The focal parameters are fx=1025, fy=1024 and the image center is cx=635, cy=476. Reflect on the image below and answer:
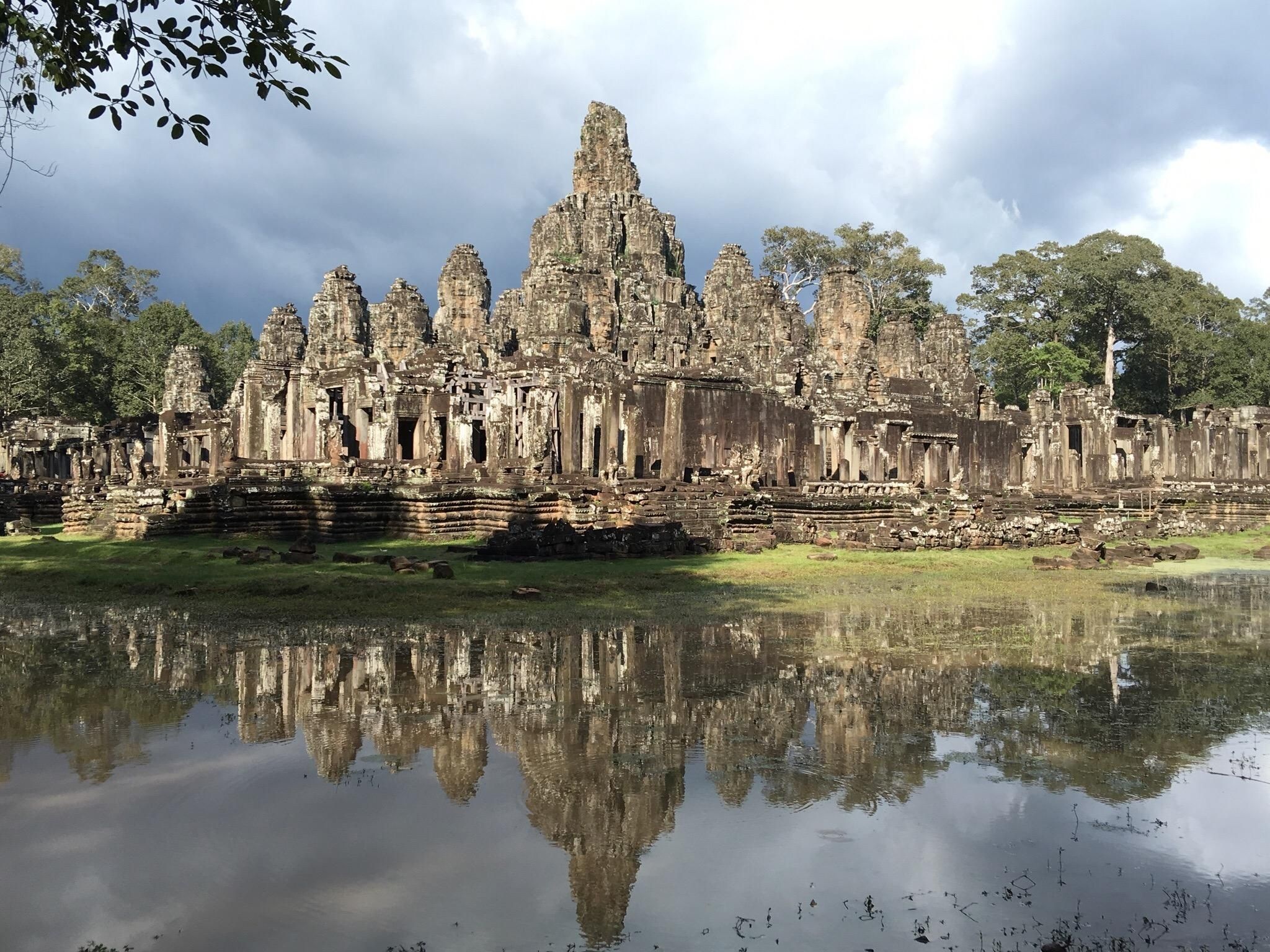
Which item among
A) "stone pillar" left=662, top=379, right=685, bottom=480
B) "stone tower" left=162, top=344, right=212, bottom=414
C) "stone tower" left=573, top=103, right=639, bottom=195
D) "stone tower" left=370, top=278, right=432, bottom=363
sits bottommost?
"stone pillar" left=662, top=379, right=685, bottom=480

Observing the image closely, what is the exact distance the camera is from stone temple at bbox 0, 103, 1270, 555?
2183 centimetres

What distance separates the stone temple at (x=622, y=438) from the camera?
71.6 feet

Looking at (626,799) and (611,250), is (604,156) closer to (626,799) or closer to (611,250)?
(611,250)

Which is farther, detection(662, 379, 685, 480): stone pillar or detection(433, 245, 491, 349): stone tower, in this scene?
detection(433, 245, 491, 349): stone tower

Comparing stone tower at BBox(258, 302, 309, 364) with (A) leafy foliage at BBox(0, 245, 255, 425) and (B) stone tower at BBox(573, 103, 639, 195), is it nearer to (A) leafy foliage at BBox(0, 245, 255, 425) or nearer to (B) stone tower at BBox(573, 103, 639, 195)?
(A) leafy foliage at BBox(0, 245, 255, 425)

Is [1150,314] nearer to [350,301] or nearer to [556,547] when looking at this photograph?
[350,301]

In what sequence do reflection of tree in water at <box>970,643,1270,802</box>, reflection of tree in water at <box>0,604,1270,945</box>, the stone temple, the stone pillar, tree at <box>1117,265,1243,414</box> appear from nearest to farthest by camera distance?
reflection of tree in water at <box>0,604,1270,945</box>
reflection of tree in water at <box>970,643,1270,802</box>
the stone temple
the stone pillar
tree at <box>1117,265,1243,414</box>

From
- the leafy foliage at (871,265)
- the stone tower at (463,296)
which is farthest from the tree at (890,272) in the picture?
the stone tower at (463,296)

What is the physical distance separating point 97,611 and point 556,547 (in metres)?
7.91

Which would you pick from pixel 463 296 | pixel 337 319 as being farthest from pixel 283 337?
pixel 463 296

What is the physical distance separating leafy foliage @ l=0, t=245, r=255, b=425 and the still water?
41.4 metres

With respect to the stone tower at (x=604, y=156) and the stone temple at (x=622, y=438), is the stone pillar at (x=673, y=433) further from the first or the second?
the stone tower at (x=604, y=156)

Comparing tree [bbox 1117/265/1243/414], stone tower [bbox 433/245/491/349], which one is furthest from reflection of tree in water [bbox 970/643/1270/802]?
tree [bbox 1117/265/1243/414]

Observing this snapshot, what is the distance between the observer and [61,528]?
25.6 m
